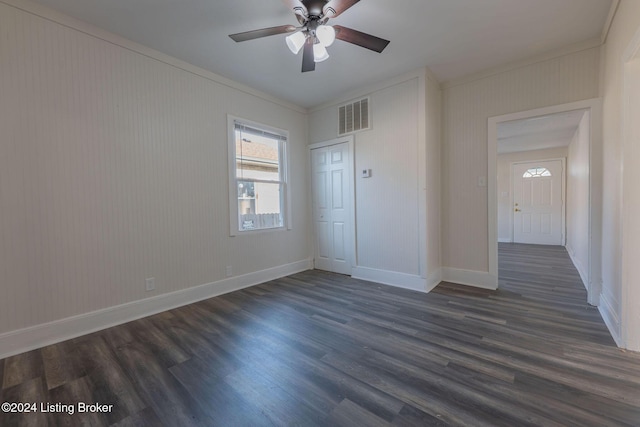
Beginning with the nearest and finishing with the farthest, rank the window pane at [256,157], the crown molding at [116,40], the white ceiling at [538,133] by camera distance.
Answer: the crown molding at [116,40]
the window pane at [256,157]
the white ceiling at [538,133]

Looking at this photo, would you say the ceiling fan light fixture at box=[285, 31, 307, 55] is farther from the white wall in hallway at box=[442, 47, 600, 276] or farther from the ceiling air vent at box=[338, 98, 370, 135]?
the white wall in hallway at box=[442, 47, 600, 276]

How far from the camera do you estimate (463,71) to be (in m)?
3.48

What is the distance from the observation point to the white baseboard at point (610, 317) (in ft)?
6.98

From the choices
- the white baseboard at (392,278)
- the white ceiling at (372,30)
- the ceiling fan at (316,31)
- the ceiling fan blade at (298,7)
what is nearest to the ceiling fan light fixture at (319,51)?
the ceiling fan at (316,31)

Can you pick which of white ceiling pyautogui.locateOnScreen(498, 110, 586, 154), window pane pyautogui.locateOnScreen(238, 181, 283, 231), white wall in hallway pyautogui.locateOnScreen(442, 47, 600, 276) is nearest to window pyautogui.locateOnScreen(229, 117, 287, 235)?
window pane pyautogui.locateOnScreen(238, 181, 283, 231)

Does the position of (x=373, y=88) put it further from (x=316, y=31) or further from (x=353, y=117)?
(x=316, y=31)

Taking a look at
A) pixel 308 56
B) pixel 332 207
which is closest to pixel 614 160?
pixel 308 56

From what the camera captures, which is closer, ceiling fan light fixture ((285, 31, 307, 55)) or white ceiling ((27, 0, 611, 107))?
ceiling fan light fixture ((285, 31, 307, 55))

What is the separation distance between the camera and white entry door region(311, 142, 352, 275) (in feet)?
14.0

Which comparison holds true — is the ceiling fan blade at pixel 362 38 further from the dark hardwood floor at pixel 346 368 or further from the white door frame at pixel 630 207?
the dark hardwood floor at pixel 346 368

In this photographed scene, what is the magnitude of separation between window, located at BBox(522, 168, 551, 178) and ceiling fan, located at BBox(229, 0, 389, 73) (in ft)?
23.5

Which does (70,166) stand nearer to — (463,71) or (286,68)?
(286,68)

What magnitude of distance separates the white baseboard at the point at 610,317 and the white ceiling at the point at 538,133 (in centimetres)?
255

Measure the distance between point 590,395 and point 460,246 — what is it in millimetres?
2288
